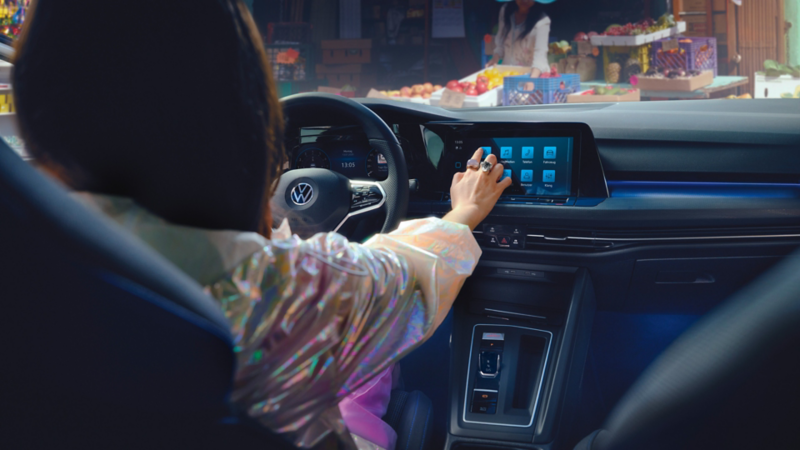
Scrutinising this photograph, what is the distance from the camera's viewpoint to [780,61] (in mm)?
2529

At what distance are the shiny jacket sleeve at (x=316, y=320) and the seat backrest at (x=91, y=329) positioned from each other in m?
0.07

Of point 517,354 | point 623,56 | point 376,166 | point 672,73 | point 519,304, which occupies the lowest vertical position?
point 517,354

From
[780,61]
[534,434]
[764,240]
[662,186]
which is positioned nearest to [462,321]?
[534,434]

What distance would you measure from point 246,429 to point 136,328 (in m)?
0.16

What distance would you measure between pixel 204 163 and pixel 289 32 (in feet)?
17.4

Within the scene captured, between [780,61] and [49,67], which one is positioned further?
[780,61]

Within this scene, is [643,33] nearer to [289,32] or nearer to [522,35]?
[522,35]

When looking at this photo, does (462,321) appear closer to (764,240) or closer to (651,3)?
(764,240)

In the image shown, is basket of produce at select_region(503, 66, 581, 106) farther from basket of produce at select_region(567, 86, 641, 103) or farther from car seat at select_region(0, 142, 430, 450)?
car seat at select_region(0, 142, 430, 450)

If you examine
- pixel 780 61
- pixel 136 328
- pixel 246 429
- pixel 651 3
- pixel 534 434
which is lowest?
pixel 534 434

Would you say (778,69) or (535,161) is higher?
(778,69)

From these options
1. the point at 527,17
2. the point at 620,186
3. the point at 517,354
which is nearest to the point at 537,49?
the point at 527,17

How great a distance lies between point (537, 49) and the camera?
4.12 m

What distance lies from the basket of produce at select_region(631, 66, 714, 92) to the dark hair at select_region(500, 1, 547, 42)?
165 centimetres
